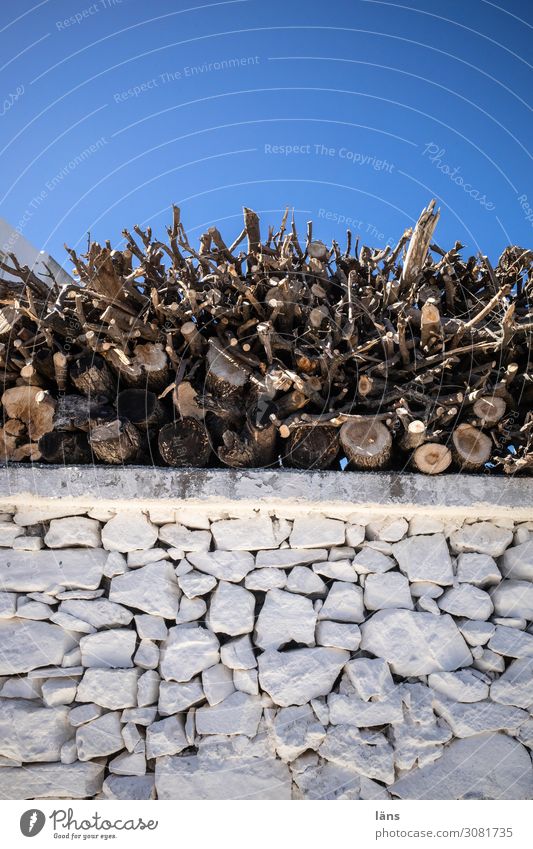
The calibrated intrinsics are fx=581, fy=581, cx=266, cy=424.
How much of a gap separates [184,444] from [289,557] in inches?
30.5

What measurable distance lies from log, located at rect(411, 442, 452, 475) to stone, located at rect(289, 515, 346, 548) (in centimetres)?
50

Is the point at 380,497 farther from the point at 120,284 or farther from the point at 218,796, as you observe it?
the point at 120,284

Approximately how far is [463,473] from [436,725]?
1188mm

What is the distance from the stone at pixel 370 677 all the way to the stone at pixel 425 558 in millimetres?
451

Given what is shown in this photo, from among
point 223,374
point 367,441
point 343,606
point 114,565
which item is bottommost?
point 343,606

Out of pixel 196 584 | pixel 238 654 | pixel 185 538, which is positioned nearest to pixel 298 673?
pixel 238 654

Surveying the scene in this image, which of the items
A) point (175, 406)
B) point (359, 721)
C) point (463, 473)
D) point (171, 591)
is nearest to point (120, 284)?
point (175, 406)

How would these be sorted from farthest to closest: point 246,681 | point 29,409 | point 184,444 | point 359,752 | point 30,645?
point 29,409 < point 184,444 < point 30,645 < point 246,681 < point 359,752

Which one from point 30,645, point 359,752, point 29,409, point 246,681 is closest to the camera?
point 359,752

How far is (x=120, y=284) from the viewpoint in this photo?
10.2ft

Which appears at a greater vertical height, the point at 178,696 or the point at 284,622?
the point at 284,622

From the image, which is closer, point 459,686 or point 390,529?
point 459,686

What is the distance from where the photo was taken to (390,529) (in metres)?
2.94

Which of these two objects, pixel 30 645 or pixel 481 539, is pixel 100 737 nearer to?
pixel 30 645
